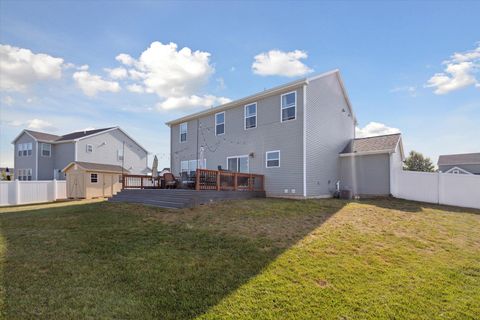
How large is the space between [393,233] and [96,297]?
6.94 meters

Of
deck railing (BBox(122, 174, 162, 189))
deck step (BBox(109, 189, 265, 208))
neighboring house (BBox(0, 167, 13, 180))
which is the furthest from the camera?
neighboring house (BBox(0, 167, 13, 180))

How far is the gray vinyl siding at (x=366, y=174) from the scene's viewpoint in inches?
571

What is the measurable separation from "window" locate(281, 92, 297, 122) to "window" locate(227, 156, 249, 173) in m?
3.58

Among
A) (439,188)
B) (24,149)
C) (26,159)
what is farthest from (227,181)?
(24,149)

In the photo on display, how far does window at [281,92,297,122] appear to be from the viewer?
13328mm

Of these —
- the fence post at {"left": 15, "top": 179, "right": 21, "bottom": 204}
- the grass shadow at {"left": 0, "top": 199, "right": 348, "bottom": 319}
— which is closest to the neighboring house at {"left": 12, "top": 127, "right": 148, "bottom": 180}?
the fence post at {"left": 15, "top": 179, "right": 21, "bottom": 204}

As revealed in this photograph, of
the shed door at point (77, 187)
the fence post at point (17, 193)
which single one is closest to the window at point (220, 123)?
the shed door at point (77, 187)

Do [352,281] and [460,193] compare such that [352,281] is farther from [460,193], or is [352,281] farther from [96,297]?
[460,193]

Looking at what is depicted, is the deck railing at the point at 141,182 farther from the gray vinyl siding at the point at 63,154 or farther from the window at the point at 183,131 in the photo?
the gray vinyl siding at the point at 63,154

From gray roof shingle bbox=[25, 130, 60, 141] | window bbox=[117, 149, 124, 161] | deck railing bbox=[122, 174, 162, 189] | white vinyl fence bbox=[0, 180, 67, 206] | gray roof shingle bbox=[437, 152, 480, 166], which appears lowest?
white vinyl fence bbox=[0, 180, 67, 206]

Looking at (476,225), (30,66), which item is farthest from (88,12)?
(476,225)

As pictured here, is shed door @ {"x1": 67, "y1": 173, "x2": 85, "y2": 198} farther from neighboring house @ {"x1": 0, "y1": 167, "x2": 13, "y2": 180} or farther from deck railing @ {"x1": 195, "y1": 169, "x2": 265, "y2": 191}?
deck railing @ {"x1": 195, "y1": 169, "x2": 265, "y2": 191}

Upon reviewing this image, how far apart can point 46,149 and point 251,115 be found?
26081 millimetres

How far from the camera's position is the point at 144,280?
12.8 ft
